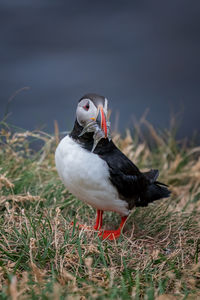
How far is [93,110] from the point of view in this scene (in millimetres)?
2984

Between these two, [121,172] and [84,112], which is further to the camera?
[121,172]

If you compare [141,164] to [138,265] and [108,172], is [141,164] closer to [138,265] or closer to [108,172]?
[108,172]

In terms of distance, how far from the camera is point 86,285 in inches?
94.6

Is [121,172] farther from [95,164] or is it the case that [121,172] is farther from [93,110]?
[93,110]

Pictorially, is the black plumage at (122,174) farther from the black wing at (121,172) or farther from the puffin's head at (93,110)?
the puffin's head at (93,110)

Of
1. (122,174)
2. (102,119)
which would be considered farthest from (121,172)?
(102,119)

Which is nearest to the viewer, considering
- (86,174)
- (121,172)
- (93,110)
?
(93,110)

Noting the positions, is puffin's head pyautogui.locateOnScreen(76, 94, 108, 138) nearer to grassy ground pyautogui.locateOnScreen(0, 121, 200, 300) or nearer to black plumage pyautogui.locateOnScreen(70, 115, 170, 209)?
black plumage pyautogui.locateOnScreen(70, 115, 170, 209)

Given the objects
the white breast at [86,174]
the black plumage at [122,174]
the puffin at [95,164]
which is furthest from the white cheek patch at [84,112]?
the white breast at [86,174]

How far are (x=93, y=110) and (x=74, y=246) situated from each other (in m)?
1.03

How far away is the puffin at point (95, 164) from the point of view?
3.04 metres

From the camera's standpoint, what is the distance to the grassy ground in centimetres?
237

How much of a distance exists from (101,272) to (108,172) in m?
0.88

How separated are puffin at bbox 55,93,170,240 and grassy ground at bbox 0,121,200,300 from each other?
30cm
